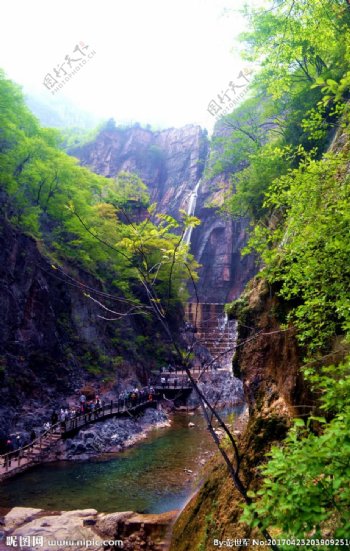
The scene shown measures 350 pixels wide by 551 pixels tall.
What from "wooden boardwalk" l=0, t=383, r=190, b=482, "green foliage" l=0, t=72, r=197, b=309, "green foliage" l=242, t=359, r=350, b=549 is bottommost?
"wooden boardwalk" l=0, t=383, r=190, b=482

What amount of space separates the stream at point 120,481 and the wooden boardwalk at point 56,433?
51 centimetres

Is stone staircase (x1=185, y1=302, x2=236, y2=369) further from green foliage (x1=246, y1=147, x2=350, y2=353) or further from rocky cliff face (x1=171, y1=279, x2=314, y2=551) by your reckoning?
green foliage (x1=246, y1=147, x2=350, y2=353)

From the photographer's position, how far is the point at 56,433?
18.5 m

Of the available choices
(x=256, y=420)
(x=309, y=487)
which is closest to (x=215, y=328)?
(x=256, y=420)

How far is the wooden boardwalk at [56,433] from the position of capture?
50.1 ft

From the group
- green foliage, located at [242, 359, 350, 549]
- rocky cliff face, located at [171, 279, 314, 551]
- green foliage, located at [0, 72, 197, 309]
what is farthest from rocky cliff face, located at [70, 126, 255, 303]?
green foliage, located at [242, 359, 350, 549]

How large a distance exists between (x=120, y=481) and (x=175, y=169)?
196 feet

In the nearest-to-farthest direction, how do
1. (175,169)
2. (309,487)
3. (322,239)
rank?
1. (309,487)
2. (322,239)
3. (175,169)

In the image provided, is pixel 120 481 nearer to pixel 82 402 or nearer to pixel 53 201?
pixel 82 402

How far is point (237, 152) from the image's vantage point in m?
21.4

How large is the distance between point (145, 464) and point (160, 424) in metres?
7.11

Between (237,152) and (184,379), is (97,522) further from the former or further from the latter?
(184,379)

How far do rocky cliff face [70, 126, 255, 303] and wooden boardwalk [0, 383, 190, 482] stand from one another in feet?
99.1

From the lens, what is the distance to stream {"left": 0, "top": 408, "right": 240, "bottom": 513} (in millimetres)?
12578
